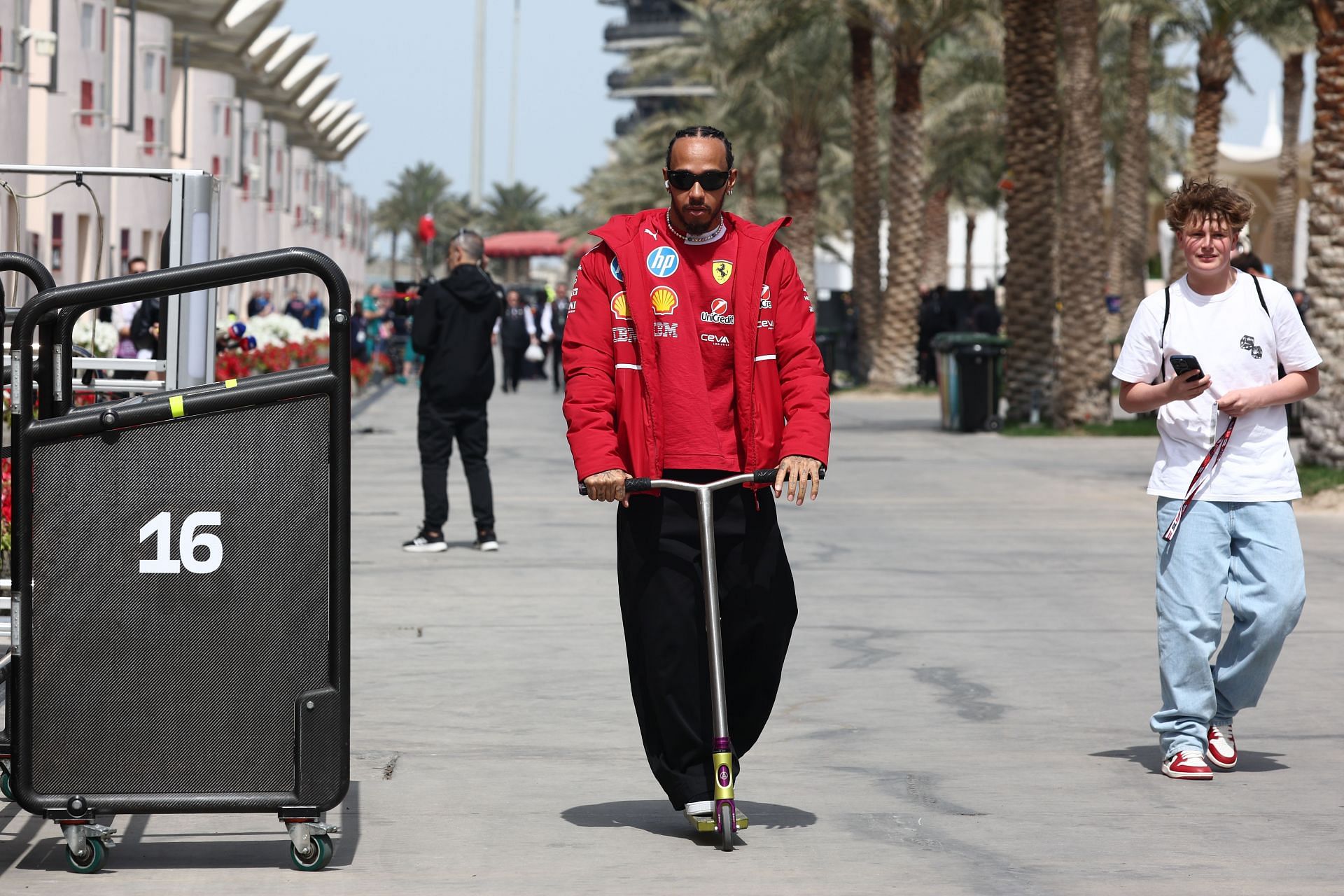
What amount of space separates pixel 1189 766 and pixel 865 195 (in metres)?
30.6

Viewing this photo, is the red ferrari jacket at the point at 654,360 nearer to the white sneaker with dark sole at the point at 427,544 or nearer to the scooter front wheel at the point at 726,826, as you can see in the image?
the scooter front wheel at the point at 726,826

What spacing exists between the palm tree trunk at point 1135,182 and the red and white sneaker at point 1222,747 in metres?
34.7

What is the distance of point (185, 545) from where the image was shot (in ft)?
15.7

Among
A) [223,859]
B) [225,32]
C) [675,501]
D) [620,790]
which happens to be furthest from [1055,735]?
[225,32]

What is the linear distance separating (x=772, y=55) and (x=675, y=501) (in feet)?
118

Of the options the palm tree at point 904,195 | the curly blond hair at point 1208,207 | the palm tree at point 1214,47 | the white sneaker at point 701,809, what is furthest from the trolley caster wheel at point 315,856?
the palm tree at point 1214,47

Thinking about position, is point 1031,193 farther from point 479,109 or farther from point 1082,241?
point 479,109

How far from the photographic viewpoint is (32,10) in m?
28.6

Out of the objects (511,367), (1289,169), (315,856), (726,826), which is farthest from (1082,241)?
(1289,169)

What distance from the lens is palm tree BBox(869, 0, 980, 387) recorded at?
3297 cm

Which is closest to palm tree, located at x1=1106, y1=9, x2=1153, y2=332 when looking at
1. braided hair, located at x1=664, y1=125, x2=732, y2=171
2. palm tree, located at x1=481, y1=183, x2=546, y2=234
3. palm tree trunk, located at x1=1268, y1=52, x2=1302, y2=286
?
palm tree trunk, located at x1=1268, y1=52, x2=1302, y2=286

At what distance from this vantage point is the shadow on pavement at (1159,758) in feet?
20.6

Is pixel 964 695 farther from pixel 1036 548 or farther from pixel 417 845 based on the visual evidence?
pixel 1036 548

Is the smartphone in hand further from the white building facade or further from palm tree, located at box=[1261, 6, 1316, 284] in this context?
palm tree, located at box=[1261, 6, 1316, 284]
